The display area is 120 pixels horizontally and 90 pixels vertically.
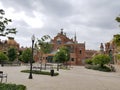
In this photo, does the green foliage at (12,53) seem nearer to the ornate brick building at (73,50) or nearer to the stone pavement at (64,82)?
the ornate brick building at (73,50)

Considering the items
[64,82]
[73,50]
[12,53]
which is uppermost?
[73,50]

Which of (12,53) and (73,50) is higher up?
(73,50)

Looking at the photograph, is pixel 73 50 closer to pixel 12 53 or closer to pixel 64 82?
pixel 12 53

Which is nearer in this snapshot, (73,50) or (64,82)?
(64,82)

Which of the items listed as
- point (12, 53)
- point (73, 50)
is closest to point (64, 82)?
point (12, 53)

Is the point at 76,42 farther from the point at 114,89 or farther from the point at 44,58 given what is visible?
the point at 114,89

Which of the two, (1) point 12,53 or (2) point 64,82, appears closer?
(2) point 64,82

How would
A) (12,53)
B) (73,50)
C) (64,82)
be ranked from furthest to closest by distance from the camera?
(73,50), (12,53), (64,82)

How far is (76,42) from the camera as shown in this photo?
85438 mm

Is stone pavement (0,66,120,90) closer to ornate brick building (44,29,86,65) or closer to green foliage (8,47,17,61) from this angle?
green foliage (8,47,17,61)

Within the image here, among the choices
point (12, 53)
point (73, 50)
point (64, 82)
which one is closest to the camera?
point (64, 82)

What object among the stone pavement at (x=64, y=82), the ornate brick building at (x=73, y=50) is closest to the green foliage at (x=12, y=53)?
the ornate brick building at (x=73, y=50)

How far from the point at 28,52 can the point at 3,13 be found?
→ 56728 millimetres

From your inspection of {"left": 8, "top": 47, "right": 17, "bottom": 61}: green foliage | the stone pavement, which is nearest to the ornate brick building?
{"left": 8, "top": 47, "right": 17, "bottom": 61}: green foliage
